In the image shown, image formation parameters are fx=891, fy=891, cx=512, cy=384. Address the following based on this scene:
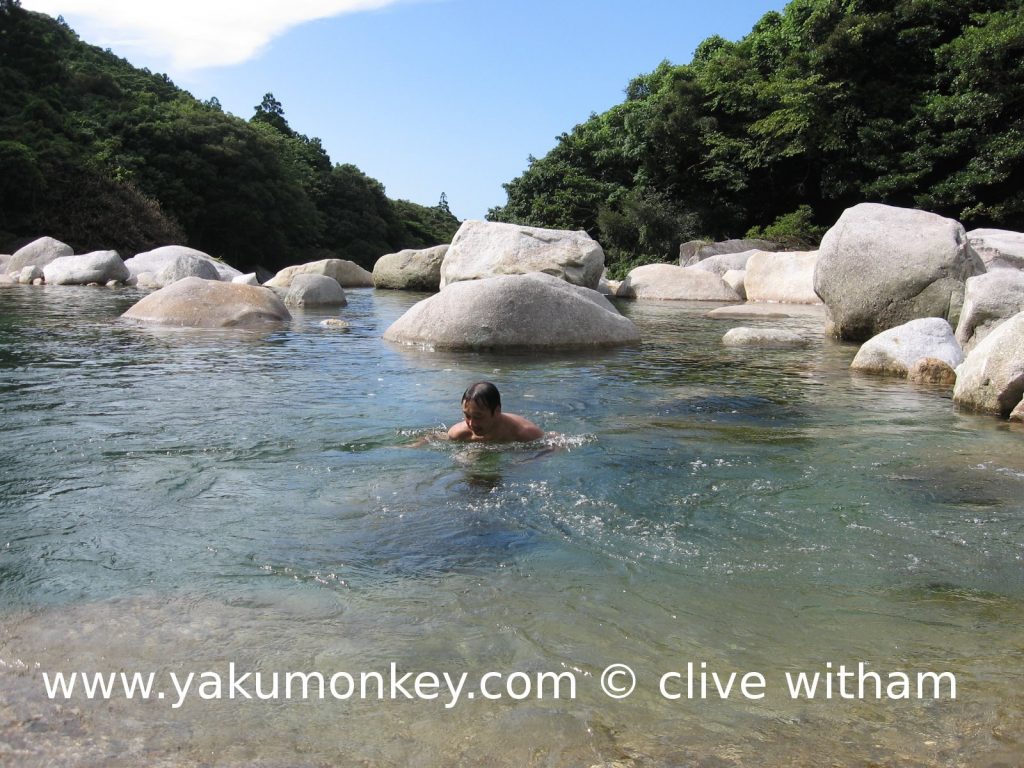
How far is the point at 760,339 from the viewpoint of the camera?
1269 cm

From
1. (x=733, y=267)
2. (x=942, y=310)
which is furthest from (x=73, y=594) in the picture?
(x=733, y=267)

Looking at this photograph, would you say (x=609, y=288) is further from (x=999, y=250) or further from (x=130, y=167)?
Result: (x=130, y=167)

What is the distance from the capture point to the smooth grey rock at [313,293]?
19172 mm

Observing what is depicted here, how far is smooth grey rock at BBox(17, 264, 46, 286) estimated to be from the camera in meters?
24.2

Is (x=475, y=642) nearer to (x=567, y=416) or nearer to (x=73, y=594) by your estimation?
(x=73, y=594)

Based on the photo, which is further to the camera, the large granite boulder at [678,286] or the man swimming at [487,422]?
the large granite boulder at [678,286]

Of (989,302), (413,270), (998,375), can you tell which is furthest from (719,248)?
(998,375)

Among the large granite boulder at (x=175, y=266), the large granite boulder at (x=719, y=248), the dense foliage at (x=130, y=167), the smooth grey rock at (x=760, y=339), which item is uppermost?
the dense foliage at (x=130, y=167)

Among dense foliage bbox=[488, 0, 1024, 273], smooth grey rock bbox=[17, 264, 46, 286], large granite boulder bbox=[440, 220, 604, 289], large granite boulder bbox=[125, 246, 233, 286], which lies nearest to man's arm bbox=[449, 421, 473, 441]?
large granite boulder bbox=[440, 220, 604, 289]

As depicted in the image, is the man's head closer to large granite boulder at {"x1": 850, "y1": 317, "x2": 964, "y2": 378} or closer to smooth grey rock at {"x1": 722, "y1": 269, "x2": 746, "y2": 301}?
large granite boulder at {"x1": 850, "y1": 317, "x2": 964, "y2": 378}

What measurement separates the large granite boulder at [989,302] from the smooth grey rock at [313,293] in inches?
521

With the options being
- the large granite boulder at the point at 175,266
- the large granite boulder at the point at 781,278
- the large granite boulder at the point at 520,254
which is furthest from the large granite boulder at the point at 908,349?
the large granite boulder at the point at 175,266

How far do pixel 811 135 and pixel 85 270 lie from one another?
2240 centimetres

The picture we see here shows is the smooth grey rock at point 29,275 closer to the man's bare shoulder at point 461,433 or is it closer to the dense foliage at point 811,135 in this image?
the dense foliage at point 811,135
